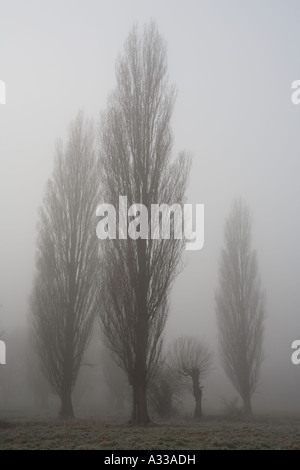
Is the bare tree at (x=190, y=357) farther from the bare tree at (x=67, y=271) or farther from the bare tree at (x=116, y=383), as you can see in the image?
the bare tree at (x=116, y=383)

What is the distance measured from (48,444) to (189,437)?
2.79m

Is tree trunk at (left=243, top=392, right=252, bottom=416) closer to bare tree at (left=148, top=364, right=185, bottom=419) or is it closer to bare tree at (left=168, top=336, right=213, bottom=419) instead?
bare tree at (left=168, top=336, right=213, bottom=419)

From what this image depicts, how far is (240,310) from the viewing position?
1998 centimetres

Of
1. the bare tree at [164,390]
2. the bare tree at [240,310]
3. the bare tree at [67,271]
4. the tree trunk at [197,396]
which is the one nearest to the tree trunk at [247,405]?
the bare tree at [240,310]

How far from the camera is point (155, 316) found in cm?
1058

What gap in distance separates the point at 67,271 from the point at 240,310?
10.8 metres

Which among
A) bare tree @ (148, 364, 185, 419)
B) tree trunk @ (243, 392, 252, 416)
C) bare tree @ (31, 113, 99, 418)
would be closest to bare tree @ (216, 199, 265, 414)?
tree trunk @ (243, 392, 252, 416)

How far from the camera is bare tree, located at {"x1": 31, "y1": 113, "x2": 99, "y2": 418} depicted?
43.8 ft

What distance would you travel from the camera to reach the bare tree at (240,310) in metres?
18.8

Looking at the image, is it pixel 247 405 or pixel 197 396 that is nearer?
pixel 197 396

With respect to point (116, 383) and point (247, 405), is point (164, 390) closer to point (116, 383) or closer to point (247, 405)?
point (247, 405)

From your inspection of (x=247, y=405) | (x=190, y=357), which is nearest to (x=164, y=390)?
(x=190, y=357)
